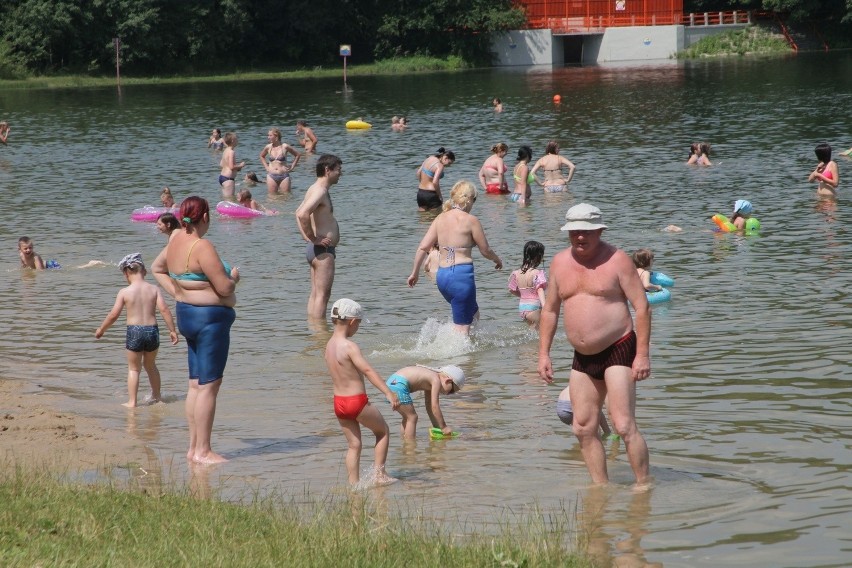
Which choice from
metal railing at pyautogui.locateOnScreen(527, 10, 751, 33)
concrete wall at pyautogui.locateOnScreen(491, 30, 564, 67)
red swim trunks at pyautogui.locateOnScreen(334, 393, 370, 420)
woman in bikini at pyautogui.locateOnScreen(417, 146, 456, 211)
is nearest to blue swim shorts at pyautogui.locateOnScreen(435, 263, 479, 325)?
red swim trunks at pyautogui.locateOnScreen(334, 393, 370, 420)

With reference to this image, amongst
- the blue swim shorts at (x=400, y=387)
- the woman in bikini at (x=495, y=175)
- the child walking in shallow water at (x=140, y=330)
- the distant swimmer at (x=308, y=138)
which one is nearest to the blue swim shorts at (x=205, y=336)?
the blue swim shorts at (x=400, y=387)

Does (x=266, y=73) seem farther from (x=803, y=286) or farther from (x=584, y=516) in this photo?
(x=584, y=516)

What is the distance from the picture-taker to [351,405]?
317 inches

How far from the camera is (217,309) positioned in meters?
8.45

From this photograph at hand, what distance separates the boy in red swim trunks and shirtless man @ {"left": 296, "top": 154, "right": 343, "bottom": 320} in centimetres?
438

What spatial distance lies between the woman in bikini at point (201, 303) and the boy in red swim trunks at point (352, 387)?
2.92 feet

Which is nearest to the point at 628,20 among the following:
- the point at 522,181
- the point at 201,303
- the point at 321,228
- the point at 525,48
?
the point at 525,48

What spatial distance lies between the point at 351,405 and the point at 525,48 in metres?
73.2

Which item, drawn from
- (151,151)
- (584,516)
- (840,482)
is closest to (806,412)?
(840,482)

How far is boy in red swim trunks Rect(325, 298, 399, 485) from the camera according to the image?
312 inches

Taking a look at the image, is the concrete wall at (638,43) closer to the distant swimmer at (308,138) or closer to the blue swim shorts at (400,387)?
the distant swimmer at (308,138)

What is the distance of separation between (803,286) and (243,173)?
17095mm

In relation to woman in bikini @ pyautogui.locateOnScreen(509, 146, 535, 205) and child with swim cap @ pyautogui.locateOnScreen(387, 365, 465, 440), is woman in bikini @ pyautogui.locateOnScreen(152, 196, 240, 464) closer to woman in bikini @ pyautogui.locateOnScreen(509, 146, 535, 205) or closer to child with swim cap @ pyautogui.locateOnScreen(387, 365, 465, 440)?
A: child with swim cap @ pyautogui.locateOnScreen(387, 365, 465, 440)

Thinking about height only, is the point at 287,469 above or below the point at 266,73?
below
